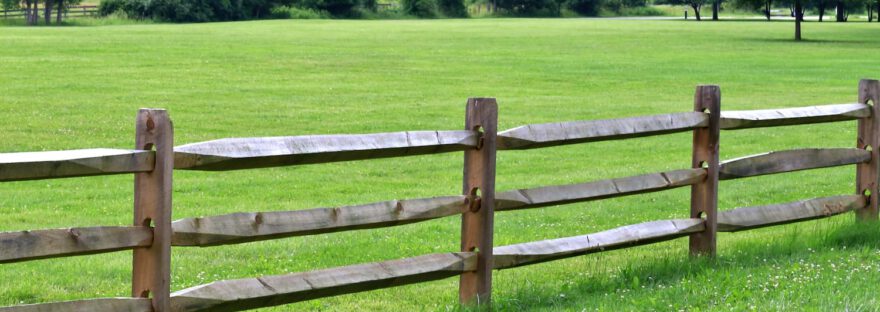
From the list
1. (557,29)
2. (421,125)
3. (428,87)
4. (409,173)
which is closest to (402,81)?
(428,87)

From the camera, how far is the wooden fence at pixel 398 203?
5.35m

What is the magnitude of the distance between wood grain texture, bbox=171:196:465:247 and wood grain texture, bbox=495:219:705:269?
1.86ft

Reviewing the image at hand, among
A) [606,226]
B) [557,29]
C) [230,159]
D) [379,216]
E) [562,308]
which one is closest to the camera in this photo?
[230,159]

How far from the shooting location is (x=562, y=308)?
703cm

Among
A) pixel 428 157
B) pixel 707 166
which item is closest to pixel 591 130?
pixel 707 166

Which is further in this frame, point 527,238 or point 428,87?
point 428,87

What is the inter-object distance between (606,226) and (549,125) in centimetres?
405

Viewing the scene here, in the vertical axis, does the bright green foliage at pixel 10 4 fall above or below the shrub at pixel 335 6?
below

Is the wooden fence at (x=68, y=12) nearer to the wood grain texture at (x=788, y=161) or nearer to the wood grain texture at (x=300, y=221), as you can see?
the wood grain texture at (x=788, y=161)

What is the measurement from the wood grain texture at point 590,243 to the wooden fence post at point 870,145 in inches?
84.8

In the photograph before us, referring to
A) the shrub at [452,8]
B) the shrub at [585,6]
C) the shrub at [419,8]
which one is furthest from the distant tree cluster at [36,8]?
the shrub at [585,6]

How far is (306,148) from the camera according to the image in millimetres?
6133

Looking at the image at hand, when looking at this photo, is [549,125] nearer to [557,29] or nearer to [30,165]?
[30,165]

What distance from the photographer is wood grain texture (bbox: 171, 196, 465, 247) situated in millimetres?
5723
